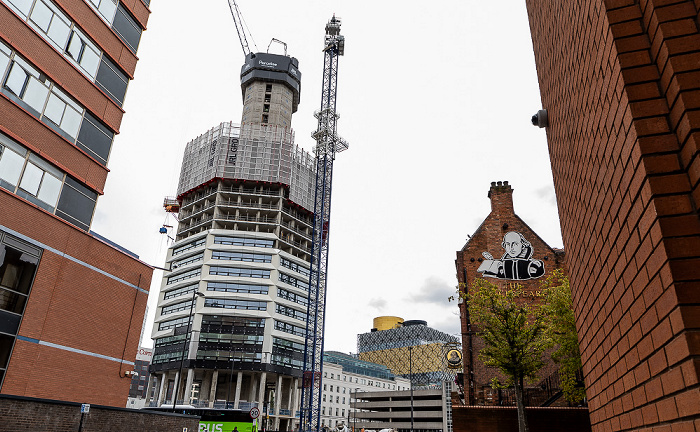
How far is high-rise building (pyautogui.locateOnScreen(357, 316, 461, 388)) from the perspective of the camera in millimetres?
154250

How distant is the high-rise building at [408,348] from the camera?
154 metres

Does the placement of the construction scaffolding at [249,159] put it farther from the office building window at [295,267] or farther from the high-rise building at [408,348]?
the high-rise building at [408,348]

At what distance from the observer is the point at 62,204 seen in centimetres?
2017

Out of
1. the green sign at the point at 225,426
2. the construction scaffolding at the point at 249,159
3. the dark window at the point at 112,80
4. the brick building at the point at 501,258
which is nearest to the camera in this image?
the dark window at the point at 112,80

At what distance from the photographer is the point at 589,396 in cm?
511

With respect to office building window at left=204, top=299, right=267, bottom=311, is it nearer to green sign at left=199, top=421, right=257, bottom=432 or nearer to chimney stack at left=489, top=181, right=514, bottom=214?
green sign at left=199, top=421, right=257, bottom=432

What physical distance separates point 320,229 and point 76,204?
77450 mm

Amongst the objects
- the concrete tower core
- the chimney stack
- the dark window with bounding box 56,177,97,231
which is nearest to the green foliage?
the chimney stack

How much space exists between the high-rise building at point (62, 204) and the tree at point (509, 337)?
736 inches

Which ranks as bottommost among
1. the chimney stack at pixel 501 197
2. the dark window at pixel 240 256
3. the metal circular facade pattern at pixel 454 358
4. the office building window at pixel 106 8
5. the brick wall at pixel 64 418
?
the brick wall at pixel 64 418

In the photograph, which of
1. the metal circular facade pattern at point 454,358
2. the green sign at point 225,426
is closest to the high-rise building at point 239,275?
the green sign at point 225,426

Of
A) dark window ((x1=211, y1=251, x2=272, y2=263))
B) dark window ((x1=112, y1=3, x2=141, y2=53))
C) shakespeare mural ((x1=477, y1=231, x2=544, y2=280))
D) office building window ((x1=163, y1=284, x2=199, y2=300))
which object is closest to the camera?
dark window ((x1=112, y1=3, x2=141, y2=53))

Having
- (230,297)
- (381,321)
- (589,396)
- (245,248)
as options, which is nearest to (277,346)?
(230,297)

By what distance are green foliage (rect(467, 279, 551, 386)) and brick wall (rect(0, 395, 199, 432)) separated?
16948 millimetres
